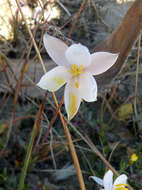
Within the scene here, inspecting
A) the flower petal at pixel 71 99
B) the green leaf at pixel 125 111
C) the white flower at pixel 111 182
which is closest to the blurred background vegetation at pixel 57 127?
the green leaf at pixel 125 111

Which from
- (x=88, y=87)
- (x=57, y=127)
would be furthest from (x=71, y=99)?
(x=57, y=127)

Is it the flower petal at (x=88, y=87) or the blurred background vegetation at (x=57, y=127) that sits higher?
the flower petal at (x=88, y=87)

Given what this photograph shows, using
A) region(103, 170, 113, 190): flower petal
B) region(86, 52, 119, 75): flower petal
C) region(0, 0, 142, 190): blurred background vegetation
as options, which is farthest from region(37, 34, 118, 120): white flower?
region(0, 0, 142, 190): blurred background vegetation

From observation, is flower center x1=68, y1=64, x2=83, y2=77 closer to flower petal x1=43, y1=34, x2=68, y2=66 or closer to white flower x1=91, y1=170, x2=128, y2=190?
flower petal x1=43, y1=34, x2=68, y2=66

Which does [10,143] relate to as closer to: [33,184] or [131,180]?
[33,184]

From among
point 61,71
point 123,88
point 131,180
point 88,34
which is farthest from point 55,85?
point 88,34

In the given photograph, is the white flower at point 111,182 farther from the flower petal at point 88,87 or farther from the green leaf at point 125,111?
the green leaf at point 125,111
